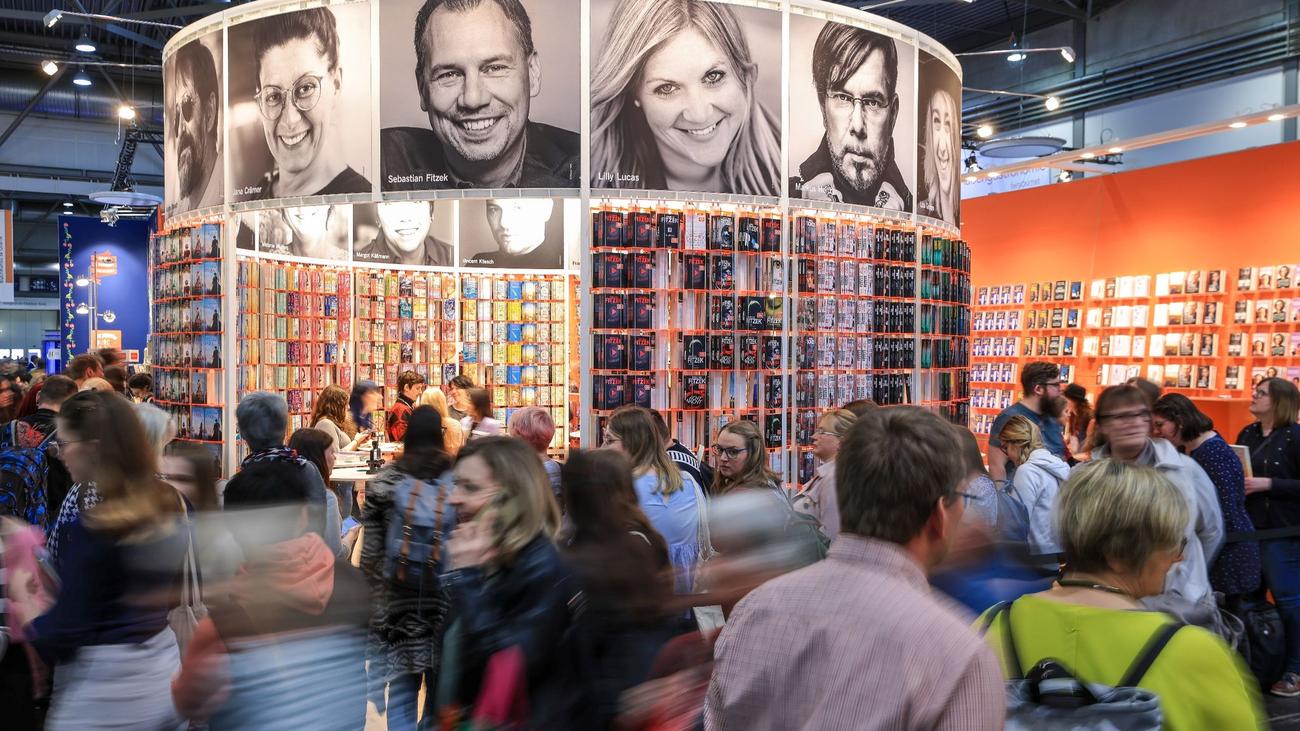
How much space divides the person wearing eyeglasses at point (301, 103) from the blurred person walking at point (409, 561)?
15.3 ft

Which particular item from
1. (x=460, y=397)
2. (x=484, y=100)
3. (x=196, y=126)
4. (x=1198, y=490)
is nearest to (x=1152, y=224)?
(x=460, y=397)

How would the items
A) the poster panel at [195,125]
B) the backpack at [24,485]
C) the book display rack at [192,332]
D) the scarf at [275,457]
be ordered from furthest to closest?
1. the book display rack at [192,332]
2. the poster panel at [195,125]
3. the backpack at [24,485]
4. the scarf at [275,457]

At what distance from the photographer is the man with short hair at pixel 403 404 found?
8289mm

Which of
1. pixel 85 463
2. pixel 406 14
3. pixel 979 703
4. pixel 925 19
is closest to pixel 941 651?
pixel 979 703

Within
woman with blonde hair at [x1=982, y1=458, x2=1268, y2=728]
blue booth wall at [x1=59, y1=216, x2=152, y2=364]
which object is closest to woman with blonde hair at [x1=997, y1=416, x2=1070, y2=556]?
woman with blonde hair at [x1=982, y1=458, x2=1268, y2=728]

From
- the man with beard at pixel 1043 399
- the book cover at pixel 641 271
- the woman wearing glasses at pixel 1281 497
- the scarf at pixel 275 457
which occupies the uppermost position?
the book cover at pixel 641 271

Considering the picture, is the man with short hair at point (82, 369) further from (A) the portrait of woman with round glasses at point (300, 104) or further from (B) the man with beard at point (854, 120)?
(B) the man with beard at point (854, 120)

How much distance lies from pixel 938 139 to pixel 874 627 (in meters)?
8.49

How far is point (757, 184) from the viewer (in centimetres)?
782

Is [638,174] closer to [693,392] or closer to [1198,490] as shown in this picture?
[693,392]

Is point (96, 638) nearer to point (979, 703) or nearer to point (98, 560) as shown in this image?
point (98, 560)

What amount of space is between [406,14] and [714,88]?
2372 mm

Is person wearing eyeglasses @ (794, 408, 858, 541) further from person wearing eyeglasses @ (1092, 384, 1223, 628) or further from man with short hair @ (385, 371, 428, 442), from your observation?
man with short hair @ (385, 371, 428, 442)

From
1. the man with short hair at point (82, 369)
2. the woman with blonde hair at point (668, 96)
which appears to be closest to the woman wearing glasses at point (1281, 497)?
the woman with blonde hair at point (668, 96)
